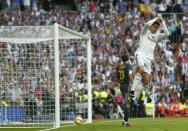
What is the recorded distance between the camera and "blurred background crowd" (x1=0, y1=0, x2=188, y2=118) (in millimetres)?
35344

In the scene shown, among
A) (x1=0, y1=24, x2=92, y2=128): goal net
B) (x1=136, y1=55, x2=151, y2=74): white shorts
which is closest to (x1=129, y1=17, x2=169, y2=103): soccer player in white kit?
(x1=136, y1=55, x2=151, y2=74): white shorts

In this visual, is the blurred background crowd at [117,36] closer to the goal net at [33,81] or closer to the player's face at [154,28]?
the goal net at [33,81]

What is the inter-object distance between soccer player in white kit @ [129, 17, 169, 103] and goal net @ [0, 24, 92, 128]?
10.6 feet

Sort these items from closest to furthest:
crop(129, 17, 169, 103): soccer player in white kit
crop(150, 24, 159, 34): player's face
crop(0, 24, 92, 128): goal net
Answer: crop(129, 17, 169, 103): soccer player in white kit, crop(150, 24, 159, 34): player's face, crop(0, 24, 92, 128): goal net

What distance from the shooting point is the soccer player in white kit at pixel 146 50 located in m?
22.1

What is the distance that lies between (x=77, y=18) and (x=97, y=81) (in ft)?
20.3

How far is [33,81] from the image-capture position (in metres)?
26.5

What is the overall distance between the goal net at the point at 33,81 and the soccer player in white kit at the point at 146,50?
3.25 metres

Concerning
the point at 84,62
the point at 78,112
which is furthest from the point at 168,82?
the point at 78,112

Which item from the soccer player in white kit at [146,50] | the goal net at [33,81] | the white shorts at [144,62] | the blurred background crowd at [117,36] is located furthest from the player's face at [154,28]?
the blurred background crowd at [117,36]

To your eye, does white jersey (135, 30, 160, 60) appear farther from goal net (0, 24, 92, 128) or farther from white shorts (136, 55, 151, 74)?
goal net (0, 24, 92, 128)

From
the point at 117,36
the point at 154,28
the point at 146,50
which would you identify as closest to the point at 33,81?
the point at 146,50

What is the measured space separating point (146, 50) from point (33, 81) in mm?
5614

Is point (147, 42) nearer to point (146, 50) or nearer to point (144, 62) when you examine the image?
point (146, 50)
